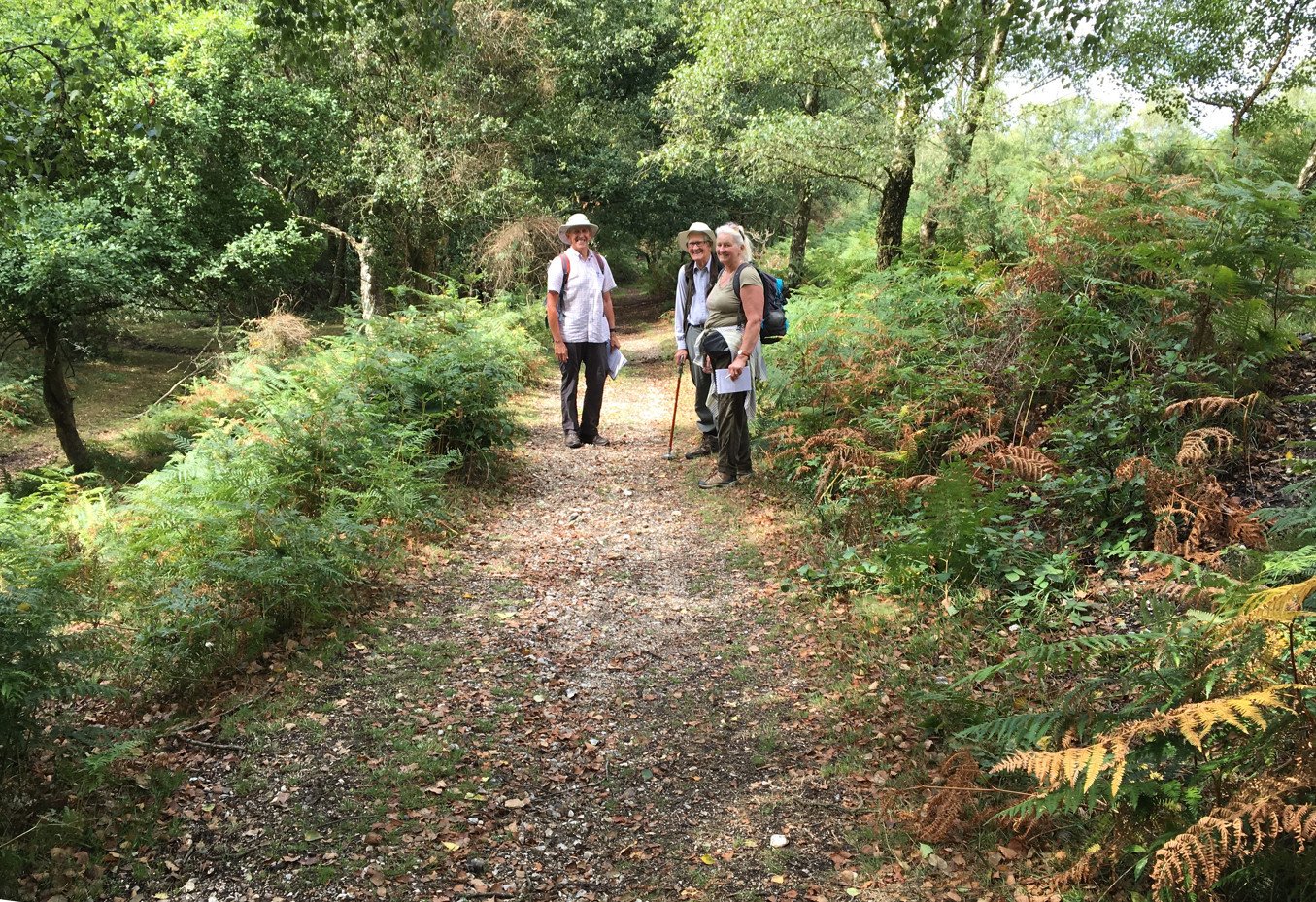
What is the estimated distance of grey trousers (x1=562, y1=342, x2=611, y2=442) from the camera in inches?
351

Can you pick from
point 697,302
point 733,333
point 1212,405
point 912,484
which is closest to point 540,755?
point 912,484

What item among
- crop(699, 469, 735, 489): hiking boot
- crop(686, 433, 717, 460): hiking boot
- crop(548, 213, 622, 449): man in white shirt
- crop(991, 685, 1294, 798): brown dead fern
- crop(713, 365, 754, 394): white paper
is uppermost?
crop(548, 213, 622, 449): man in white shirt

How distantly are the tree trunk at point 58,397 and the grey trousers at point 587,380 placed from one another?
1050 cm

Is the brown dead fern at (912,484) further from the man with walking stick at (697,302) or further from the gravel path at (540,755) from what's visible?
the man with walking stick at (697,302)

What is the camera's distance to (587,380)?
9.14m

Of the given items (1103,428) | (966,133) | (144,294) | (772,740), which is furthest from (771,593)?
(144,294)

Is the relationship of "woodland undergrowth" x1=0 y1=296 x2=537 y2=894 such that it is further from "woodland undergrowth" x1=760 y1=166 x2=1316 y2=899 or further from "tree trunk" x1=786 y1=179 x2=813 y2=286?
"tree trunk" x1=786 y1=179 x2=813 y2=286

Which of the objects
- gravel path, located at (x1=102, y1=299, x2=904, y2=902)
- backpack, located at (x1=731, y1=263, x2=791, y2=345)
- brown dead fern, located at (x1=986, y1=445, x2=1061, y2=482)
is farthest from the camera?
backpack, located at (x1=731, y1=263, x2=791, y2=345)

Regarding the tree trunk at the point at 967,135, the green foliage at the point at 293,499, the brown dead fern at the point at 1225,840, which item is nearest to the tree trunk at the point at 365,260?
the green foliage at the point at 293,499

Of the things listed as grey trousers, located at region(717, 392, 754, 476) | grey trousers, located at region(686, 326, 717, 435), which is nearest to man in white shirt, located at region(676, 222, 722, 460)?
grey trousers, located at region(686, 326, 717, 435)

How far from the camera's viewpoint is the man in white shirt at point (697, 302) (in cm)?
807

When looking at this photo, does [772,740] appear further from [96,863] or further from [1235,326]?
[1235,326]

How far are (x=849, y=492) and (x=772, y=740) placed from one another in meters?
2.91

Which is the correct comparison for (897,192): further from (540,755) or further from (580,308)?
(540,755)
